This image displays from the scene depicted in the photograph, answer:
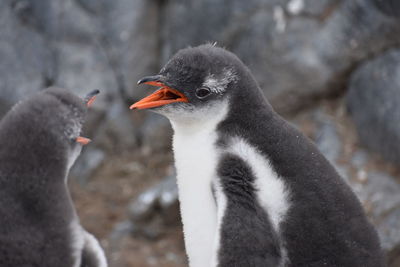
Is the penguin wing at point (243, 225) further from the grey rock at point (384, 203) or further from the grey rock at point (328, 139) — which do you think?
the grey rock at point (328, 139)

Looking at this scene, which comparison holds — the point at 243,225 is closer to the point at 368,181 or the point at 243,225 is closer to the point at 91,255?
the point at 91,255

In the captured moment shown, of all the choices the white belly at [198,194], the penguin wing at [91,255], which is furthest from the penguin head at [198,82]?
the penguin wing at [91,255]

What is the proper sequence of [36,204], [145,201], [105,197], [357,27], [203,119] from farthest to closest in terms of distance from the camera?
[105,197]
[145,201]
[357,27]
[203,119]
[36,204]

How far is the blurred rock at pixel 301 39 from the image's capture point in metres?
4.93

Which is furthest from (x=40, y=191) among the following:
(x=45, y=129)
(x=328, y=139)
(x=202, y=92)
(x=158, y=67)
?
(x=158, y=67)

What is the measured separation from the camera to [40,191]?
211cm

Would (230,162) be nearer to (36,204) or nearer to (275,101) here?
(36,204)

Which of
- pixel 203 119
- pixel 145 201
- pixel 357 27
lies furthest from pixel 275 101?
pixel 203 119

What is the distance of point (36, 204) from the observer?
210 cm

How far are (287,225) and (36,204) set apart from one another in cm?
77

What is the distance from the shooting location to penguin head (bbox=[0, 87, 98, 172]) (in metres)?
2.14

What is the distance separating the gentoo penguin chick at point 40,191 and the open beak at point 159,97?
0.24 meters

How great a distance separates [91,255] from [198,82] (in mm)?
659

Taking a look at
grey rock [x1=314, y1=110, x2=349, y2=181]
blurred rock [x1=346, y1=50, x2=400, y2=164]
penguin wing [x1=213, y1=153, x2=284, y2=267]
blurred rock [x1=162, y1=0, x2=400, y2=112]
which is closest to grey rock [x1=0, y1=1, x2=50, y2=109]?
blurred rock [x1=162, y1=0, x2=400, y2=112]
